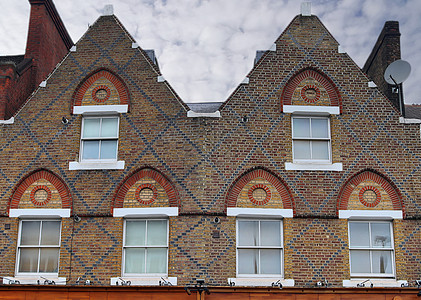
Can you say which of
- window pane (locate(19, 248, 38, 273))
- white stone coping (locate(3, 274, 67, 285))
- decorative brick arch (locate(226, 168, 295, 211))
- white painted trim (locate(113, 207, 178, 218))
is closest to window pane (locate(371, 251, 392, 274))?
decorative brick arch (locate(226, 168, 295, 211))

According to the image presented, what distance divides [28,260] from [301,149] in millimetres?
8031

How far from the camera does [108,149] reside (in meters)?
14.5

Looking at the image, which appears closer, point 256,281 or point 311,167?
point 256,281

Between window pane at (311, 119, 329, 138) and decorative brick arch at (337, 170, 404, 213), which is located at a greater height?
window pane at (311, 119, 329, 138)

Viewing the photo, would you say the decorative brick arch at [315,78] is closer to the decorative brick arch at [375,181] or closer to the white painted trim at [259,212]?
the decorative brick arch at [375,181]

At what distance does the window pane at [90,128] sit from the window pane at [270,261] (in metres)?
5.74

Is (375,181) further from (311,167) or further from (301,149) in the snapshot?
(301,149)

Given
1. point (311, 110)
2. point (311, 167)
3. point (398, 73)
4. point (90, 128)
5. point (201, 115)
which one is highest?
point (398, 73)

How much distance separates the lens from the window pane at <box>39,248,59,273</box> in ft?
45.0

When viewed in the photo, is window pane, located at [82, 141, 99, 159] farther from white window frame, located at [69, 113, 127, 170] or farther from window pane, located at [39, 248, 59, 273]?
window pane, located at [39, 248, 59, 273]

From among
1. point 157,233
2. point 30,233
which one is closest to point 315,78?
point 157,233

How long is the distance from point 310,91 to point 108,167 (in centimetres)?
613

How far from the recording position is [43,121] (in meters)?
14.8

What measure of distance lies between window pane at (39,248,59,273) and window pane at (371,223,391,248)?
334 inches
